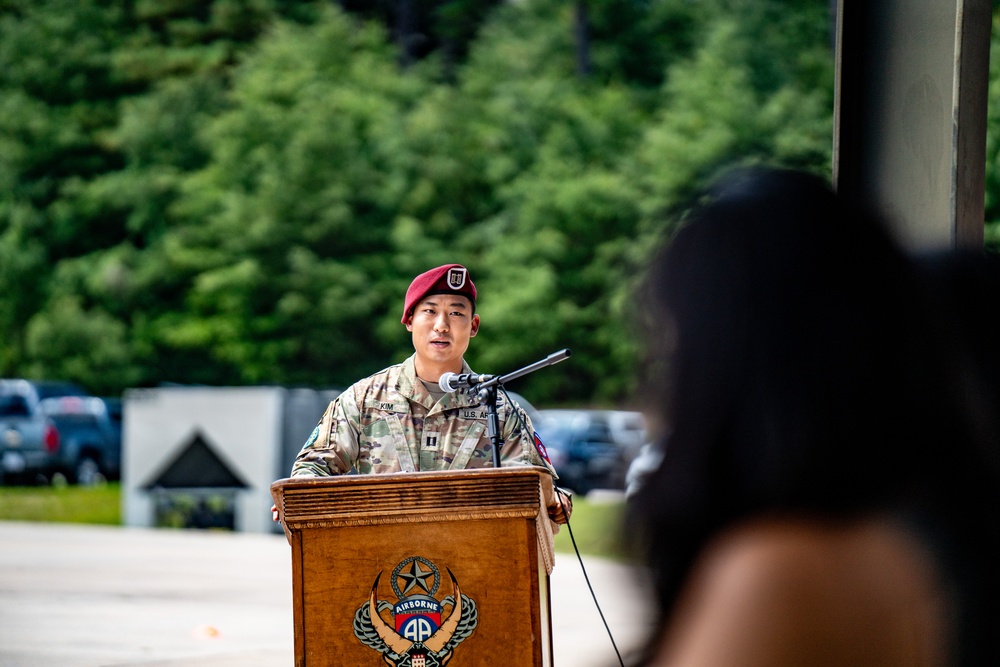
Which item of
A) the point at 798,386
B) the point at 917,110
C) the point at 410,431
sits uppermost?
the point at 917,110

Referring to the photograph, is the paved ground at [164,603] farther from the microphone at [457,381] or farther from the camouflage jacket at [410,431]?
the microphone at [457,381]

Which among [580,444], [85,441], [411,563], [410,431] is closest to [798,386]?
[411,563]

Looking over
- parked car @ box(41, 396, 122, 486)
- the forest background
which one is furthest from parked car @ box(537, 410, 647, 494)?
the forest background

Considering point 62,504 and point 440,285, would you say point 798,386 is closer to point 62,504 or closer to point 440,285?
point 440,285

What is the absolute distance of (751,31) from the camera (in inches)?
1453

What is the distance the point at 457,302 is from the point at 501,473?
53.1 inches

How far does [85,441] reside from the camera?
85.4 feet

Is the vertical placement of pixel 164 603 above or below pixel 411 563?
below

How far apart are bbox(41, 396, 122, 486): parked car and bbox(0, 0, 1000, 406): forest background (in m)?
11.0

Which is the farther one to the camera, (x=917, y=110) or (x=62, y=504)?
(x=62, y=504)

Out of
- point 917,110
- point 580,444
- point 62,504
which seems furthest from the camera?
point 580,444

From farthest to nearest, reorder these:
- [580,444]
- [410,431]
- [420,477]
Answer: [580,444] < [410,431] < [420,477]

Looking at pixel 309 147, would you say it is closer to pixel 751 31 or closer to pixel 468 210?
pixel 468 210

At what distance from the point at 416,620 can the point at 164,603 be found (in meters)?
6.58
